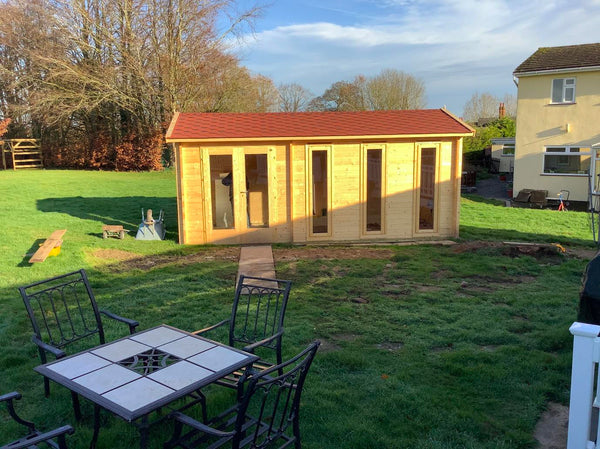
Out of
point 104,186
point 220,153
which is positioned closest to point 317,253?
point 220,153

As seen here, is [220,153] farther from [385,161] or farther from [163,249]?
[385,161]

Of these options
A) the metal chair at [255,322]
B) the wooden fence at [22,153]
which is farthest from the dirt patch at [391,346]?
the wooden fence at [22,153]

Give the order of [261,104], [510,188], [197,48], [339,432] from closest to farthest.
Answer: [339,432] → [510,188] → [197,48] → [261,104]

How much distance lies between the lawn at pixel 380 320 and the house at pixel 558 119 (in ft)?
28.5

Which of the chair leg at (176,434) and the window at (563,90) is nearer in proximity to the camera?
the chair leg at (176,434)

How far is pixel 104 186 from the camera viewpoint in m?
21.5

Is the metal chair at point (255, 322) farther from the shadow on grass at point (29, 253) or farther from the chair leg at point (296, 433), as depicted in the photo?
the shadow on grass at point (29, 253)

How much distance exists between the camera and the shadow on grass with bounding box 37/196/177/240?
1423 cm

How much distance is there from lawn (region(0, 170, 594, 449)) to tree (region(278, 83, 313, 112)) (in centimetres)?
2545

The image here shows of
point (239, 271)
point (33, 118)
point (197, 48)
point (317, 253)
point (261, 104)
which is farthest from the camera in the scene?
point (261, 104)

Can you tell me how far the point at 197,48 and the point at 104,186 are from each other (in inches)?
392

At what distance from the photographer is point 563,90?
66.7 feet

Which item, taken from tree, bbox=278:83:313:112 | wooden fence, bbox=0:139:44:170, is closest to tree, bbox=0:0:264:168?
wooden fence, bbox=0:139:44:170

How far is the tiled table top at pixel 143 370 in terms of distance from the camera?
2895 millimetres
